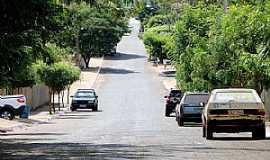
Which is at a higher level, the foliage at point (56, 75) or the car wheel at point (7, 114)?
the foliage at point (56, 75)

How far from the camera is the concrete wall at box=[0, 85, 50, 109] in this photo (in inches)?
2397

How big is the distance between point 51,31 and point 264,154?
26.5ft

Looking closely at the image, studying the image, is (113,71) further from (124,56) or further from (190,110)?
(190,110)

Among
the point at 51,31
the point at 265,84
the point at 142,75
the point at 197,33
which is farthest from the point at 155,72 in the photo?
the point at 51,31

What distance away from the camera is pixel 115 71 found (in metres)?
108

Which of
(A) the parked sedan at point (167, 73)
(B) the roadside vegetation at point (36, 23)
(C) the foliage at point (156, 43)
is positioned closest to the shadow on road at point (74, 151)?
(B) the roadside vegetation at point (36, 23)

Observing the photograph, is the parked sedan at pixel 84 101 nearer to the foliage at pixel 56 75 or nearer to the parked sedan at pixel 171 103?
the foliage at pixel 56 75

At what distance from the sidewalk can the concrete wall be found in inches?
32.5

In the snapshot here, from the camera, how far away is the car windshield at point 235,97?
2522 cm

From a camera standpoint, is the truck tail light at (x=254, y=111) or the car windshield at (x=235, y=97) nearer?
the truck tail light at (x=254, y=111)

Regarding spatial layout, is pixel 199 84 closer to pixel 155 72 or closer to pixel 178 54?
pixel 178 54

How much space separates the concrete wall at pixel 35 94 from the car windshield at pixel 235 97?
3359cm

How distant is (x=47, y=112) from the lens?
59781 millimetres

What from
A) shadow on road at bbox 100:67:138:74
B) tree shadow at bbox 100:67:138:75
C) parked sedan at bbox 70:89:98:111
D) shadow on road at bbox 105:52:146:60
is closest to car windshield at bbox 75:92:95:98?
parked sedan at bbox 70:89:98:111
